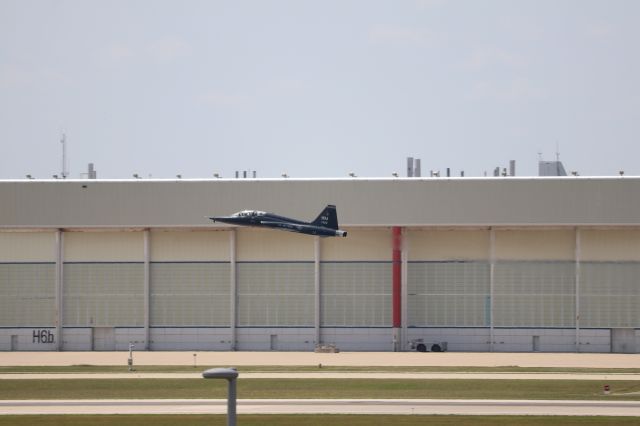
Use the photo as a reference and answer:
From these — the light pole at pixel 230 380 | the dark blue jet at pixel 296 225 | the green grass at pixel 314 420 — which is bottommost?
the green grass at pixel 314 420

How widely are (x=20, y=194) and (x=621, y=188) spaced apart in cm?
4825

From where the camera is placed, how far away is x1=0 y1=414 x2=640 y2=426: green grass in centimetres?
5481

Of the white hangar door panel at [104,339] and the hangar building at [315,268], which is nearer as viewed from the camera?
the hangar building at [315,268]

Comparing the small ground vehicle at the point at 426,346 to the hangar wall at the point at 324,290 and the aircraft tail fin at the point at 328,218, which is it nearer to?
the hangar wall at the point at 324,290

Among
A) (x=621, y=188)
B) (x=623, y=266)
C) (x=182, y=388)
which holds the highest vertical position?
(x=621, y=188)

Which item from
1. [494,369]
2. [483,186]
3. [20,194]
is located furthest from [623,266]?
[20,194]

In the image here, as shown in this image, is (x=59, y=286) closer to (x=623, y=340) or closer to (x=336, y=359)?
(x=336, y=359)

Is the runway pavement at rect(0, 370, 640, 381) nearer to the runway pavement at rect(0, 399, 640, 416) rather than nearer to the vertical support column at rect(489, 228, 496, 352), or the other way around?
the runway pavement at rect(0, 399, 640, 416)

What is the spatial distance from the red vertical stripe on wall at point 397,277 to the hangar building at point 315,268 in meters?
0.13

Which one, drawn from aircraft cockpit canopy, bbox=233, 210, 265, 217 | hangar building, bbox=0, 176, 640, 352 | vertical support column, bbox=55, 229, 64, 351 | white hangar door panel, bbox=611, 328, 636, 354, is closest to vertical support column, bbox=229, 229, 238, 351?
hangar building, bbox=0, 176, 640, 352

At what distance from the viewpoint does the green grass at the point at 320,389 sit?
2645 inches

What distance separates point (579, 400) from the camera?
211 feet

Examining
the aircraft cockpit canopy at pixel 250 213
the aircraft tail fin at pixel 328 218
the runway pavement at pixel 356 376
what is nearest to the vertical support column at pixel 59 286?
the aircraft cockpit canopy at pixel 250 213

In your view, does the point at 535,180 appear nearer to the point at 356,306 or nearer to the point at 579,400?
the point at 356,306
